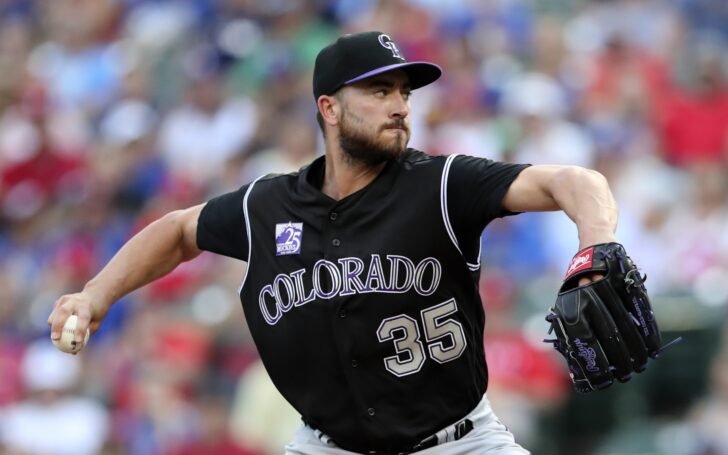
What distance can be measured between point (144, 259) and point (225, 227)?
0.36 m

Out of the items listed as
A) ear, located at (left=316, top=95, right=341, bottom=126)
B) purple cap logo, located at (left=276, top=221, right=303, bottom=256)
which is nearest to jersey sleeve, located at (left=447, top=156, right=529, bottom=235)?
ear, located at (left=316, top=95, right=341, bottom=126)

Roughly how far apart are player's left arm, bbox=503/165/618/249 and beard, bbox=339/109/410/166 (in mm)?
545

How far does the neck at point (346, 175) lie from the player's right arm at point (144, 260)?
0.61 metres

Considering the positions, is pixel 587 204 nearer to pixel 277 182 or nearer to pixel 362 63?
pixel 362 63

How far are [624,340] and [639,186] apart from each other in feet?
17.7

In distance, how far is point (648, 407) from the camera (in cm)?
809

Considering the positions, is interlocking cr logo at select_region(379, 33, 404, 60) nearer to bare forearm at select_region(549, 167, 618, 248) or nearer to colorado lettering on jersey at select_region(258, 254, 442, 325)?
colorado lettering on jersey at select_region(258, 254, 442, 325)

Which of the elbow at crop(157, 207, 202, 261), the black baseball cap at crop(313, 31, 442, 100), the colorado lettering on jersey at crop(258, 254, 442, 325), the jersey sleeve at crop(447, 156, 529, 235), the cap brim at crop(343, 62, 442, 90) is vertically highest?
the black baseball cap at crop(313, 31, 442, 100)

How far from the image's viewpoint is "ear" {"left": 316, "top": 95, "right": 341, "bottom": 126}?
496cm

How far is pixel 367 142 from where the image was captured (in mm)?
4863

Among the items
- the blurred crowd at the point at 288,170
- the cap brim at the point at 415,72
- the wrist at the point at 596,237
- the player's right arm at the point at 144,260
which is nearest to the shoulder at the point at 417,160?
the cap brim at the point at 415,72

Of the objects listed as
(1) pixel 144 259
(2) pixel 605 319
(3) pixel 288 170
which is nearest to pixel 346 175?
(1) pixel 144 259

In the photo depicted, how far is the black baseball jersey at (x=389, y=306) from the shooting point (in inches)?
185

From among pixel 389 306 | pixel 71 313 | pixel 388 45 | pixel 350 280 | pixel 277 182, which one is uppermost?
pixel 388 45
